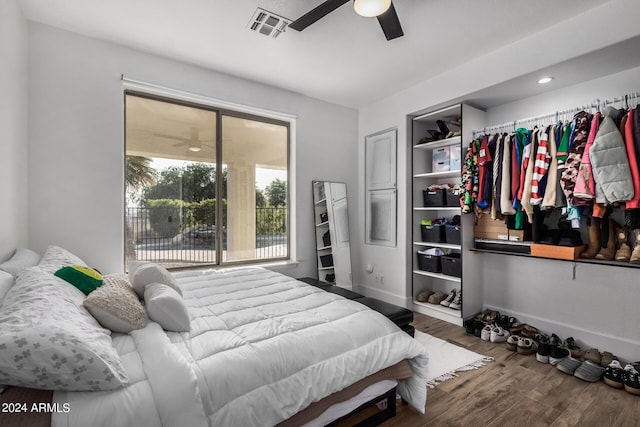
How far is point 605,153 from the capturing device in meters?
2.27

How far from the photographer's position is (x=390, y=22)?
Result: 6.67ft

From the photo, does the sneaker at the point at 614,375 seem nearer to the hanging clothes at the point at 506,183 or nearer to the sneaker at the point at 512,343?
the sneaker at the point at 512,343

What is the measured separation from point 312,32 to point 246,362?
8.21ft

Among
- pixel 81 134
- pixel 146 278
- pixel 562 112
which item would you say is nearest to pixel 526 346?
pixel 562 112

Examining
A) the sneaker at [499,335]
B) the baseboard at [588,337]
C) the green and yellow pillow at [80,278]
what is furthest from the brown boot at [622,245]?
the green and yellow pillow at [80,278]

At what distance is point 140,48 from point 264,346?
2.99m

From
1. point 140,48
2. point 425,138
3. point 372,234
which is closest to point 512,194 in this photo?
point 425,138

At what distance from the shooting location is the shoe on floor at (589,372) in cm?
219

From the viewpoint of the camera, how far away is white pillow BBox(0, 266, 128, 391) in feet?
2.86

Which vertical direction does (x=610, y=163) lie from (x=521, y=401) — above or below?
above

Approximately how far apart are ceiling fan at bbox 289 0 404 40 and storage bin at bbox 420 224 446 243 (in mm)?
2200

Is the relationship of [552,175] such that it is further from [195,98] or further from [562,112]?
[195,98]

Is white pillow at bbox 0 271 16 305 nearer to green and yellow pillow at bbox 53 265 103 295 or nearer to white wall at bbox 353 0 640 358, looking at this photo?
green and yellow pillow at bbox 53 265 103 295

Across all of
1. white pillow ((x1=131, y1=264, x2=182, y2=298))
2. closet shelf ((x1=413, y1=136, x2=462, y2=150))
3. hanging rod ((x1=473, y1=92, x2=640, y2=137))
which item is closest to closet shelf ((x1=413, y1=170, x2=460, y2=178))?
closet shelf ((x1=413, y1=136, x2=462, y2=150))
